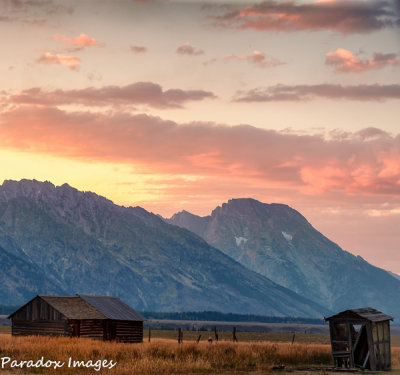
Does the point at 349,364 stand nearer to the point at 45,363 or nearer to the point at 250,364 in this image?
the point at 250,364

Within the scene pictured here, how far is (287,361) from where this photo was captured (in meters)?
54.8

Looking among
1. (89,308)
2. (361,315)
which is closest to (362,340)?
(361,315)

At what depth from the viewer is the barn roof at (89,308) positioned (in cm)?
7638

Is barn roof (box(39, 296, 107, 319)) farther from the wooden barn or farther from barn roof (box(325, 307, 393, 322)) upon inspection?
barn roof (box(325, 307, 393, 322))

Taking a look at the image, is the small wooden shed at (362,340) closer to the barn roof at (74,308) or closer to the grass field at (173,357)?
the grass field at (173,357)

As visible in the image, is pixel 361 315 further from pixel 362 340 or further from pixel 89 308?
pixel 89 308

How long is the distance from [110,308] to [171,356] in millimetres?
30856

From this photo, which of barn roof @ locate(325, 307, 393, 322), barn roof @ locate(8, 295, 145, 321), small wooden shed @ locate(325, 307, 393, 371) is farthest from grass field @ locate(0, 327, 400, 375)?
barn roof @ locate(8, 295, 145, 321)

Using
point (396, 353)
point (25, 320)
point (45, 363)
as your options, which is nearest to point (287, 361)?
point (396, 353)

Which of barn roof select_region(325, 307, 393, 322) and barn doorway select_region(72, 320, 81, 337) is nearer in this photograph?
barn roof select_region(325, 307, 393, 322)

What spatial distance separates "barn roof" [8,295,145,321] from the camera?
76375 millimetres

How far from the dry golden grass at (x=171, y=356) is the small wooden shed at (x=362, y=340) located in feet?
11.2

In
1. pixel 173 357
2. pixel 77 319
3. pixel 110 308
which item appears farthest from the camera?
pixel 110 308

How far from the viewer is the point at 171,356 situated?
164 ft
